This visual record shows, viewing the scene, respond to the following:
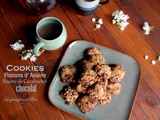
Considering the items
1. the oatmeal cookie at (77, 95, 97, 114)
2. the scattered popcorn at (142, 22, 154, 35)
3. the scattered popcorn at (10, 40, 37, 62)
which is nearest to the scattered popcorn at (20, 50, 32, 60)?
the scattered popcorn at (10, 40, 37, 62)

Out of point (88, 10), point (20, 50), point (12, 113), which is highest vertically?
point (88, 10)

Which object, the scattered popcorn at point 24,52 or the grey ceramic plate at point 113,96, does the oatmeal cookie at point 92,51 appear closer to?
the grey ceramic plate at point 113,96

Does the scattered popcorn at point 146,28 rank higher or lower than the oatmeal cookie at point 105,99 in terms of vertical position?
higher

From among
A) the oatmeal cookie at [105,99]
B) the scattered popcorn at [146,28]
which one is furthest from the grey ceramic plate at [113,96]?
the scattered popcorn at [146,28]

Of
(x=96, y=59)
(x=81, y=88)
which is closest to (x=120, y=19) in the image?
(x=96, y=59)

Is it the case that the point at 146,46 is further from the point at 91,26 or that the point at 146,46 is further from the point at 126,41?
the point at 91,26

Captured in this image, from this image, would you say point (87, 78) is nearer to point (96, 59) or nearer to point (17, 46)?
point (96, 59)

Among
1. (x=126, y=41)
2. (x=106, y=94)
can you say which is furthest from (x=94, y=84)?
(x=126, y=41)
